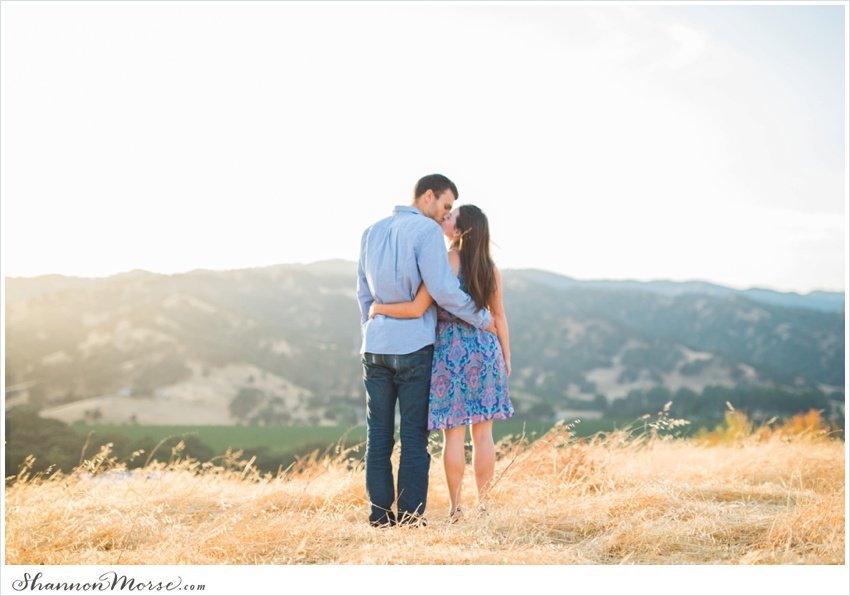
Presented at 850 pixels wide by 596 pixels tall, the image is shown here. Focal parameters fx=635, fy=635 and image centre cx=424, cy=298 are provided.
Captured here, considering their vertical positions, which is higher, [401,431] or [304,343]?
[401,431]

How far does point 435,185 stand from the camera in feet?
12.7

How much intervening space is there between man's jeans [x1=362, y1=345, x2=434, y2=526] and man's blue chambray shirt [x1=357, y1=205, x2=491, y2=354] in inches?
4.0

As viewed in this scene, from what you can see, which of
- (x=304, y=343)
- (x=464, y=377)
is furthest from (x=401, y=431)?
(x=304, y=343)

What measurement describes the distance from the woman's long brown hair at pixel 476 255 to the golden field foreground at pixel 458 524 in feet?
3.67

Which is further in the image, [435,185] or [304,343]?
[304,343]

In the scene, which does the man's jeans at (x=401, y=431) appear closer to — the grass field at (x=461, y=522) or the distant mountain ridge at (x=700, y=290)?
the grass field at (x=461, y=522)

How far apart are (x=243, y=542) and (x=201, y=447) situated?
218 inches

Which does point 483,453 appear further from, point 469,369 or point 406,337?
point 406,337

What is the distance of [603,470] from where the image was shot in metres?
5.10

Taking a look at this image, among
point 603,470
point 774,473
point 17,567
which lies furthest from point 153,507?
point 774,473

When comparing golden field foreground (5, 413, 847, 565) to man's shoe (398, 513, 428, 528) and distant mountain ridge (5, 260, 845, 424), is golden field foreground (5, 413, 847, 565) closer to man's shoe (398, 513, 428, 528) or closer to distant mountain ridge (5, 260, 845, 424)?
man's shoe (398, 513, 428, 528)

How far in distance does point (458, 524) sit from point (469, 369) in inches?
35.7

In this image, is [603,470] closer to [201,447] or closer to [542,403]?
[201,447]

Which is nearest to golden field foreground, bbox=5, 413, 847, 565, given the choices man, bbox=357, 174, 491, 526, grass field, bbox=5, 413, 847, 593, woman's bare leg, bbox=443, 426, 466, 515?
grass field, bbox=5, 413, 847, 593
